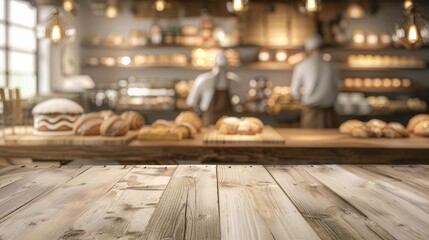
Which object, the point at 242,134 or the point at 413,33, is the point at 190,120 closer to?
the point at 242,134

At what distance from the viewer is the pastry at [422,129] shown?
2.97m

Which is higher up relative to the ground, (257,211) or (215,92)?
(215,92)

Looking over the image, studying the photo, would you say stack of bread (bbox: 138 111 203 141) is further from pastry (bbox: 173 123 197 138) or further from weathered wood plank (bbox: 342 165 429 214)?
weathered wood plank (bbox: 342 165 429 214)

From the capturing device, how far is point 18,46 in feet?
20.7

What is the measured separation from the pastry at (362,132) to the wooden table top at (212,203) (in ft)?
4.03

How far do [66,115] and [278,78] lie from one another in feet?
17.2

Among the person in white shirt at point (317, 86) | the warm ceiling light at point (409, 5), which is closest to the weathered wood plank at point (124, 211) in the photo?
the warm ceiling light at point (409, 5)

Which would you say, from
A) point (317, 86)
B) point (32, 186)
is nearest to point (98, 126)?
point (32, 186)

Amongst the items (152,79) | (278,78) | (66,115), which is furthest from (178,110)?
(66,115)

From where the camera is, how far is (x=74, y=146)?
2619 mm

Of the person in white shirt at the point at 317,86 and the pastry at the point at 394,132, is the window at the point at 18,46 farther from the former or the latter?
the pastry at the point at 394,132

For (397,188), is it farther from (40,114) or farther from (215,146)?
(40,114)

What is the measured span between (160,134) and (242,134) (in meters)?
0.51

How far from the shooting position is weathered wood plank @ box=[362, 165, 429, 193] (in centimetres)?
146
